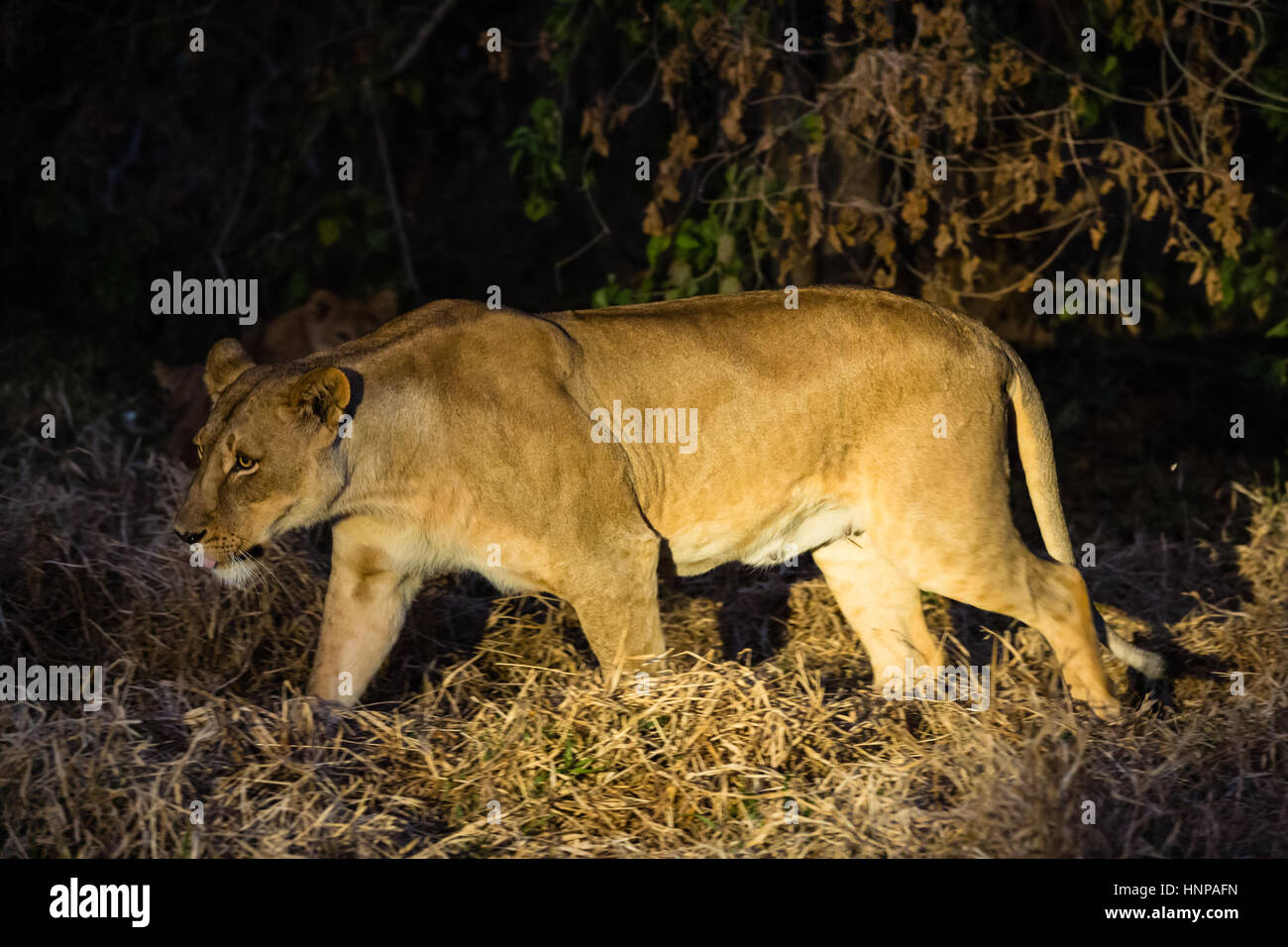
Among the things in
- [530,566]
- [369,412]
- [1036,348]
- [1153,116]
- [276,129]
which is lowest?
[530,566]

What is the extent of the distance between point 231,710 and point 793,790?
181cm

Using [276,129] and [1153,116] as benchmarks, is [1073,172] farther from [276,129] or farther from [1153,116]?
[276,129]

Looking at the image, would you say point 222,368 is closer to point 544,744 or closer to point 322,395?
point 322,395

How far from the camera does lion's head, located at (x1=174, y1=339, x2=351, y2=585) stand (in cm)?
464

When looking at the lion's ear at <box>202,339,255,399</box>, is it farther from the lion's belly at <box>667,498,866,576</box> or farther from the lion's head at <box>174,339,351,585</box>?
the lion's belly at <box>667,498,866,576</box>

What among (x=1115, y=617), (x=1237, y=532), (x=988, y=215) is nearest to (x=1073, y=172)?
(x=988, y=215)

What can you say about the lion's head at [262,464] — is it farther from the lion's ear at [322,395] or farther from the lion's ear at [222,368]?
the lion's ear at [222,368]

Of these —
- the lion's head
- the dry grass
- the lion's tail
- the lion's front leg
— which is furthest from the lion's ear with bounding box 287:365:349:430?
the lion's tail

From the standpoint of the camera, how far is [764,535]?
5.31 meters

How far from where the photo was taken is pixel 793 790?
4.49 m

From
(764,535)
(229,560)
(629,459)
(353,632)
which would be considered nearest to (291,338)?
(353,632)

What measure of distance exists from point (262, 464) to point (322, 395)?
0.29 metres

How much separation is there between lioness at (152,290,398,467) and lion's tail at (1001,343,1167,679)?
3.29 m

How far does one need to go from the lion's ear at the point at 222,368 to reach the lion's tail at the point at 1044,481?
2.68m
